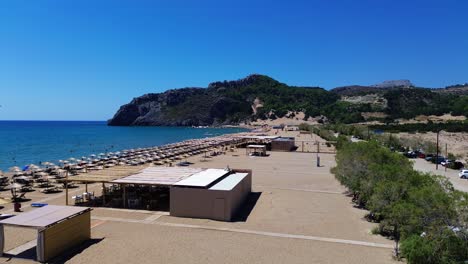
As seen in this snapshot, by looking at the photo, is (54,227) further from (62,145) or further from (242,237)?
(62,145)

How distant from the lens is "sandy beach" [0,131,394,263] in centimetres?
1379

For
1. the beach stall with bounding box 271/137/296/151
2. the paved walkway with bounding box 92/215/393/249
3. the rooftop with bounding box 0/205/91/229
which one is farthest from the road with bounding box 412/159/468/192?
the rooftop with bounding box 0/205/91/229

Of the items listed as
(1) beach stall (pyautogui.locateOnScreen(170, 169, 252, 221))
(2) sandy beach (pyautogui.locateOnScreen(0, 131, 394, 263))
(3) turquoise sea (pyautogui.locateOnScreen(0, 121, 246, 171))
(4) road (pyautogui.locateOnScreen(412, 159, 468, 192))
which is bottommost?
(3) turquoise sea (pyautogui.locateOnScreen(0, 121, 246, 171))

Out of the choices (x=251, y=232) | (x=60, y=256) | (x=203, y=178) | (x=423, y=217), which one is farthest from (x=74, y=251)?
(x=423, y=217)

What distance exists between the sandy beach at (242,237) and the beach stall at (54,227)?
1.36 feet

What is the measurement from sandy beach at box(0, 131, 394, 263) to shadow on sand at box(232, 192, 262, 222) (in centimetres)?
24

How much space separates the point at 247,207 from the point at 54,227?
10636mm

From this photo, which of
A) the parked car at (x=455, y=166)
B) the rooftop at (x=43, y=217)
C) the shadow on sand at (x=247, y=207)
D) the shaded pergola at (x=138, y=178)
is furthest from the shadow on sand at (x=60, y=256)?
the parked car at (x=455, y=166)

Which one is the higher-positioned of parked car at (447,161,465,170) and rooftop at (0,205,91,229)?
rooftop at (0,205,91,229)

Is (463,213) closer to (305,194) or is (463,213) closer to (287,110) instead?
(305,194)

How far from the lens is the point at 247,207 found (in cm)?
2166

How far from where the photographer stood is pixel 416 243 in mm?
11211

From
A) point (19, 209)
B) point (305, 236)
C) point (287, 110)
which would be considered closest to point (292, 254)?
point (305, 236)

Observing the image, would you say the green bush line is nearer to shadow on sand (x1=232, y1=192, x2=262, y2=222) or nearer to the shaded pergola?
shadow on sand (x1=232, y1=192, x2=262, y2=222)
